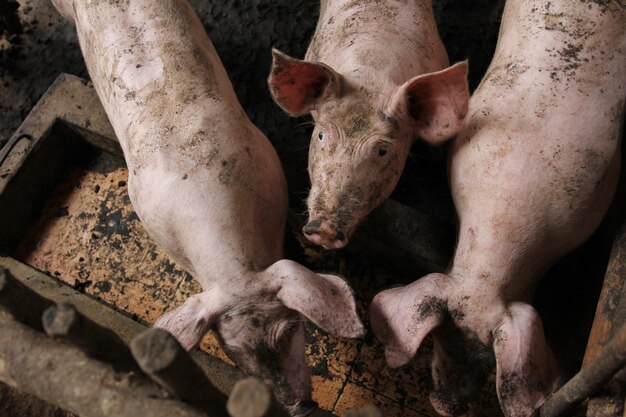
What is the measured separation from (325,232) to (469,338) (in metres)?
0.59

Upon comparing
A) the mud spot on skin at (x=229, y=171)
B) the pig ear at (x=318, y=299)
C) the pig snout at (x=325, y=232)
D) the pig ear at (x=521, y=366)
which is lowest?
the pig ear at (x=521, y=366)

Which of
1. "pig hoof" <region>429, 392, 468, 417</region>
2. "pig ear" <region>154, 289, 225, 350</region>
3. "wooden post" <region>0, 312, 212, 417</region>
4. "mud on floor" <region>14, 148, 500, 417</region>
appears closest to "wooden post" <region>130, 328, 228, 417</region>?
"wooden post" <region>0, 312, 212, 417</region>

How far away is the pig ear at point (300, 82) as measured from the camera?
2.18 meters

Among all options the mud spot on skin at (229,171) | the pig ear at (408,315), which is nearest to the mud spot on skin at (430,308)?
the pig ear at (408,315)

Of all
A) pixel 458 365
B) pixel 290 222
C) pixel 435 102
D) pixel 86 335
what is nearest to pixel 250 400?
pixel 86 335

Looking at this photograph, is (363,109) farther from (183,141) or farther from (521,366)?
(521,366)

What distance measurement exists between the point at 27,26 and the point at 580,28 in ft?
9.33

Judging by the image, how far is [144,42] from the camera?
2541mm

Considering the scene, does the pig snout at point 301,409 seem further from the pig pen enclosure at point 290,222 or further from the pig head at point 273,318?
the pig pen enclosure at point 290,222

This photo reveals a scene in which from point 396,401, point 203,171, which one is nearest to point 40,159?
point 203,171

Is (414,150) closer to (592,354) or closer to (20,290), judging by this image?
(592,354)

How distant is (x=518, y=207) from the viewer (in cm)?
211

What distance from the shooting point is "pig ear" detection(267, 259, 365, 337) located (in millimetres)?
2020

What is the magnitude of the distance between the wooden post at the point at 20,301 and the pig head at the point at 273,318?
0.53m
